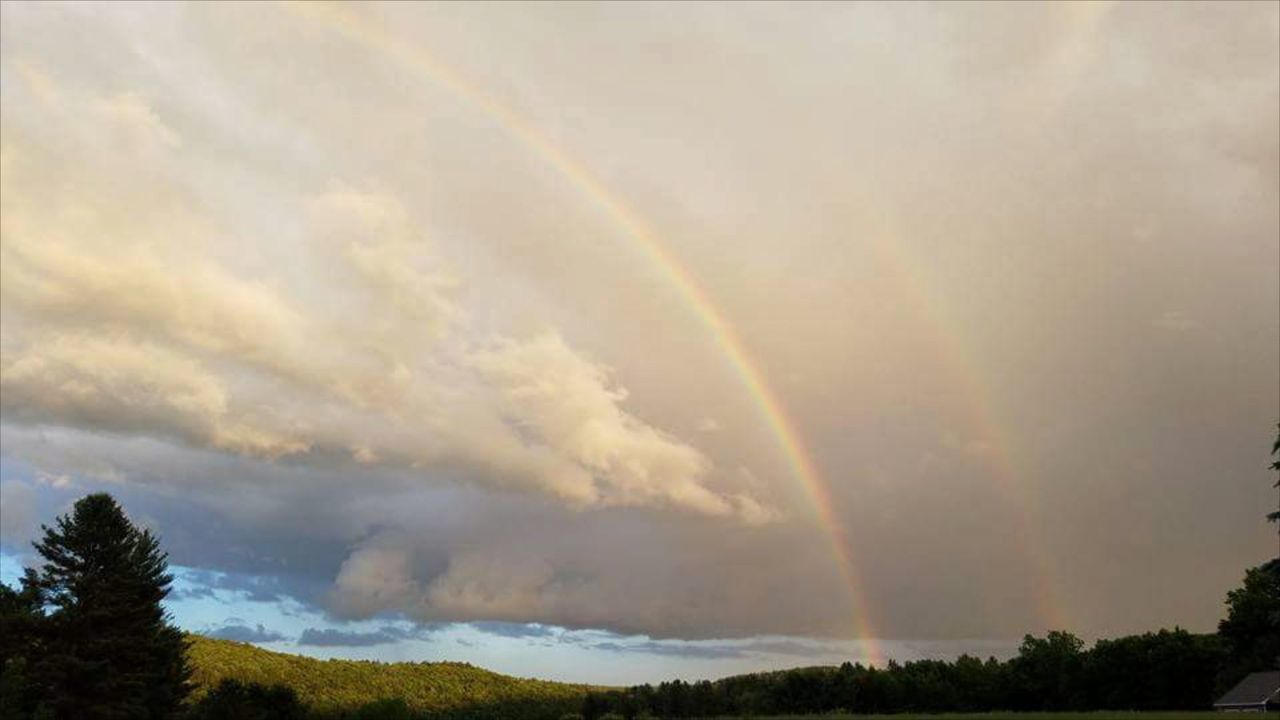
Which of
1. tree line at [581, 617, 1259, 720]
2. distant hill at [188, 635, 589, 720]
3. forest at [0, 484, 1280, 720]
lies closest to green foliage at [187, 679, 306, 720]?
forest at [0, 484, 1280, 720]

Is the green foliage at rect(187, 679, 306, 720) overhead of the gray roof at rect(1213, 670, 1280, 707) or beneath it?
beneath

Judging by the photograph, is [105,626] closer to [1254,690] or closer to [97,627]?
[97,627]

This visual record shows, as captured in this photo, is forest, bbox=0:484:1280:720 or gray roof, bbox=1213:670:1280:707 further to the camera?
gray roof, bbox=1213:670:1280:707

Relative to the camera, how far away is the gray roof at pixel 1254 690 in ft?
348

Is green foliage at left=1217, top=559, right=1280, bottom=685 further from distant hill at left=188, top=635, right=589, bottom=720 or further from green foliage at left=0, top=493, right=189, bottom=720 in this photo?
green foliage at left=0, top=493, right=189, bottom=720

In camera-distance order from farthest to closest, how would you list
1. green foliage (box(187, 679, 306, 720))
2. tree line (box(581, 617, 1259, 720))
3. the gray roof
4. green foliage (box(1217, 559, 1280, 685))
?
1. tree line (box(581, 617, 1259, 720))
2. green foliage (box(1217, 559, 1280, 685))
3. the gray roof
4. green foliage (box(187, 679, 306, 720))

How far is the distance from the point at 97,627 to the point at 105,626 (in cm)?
62

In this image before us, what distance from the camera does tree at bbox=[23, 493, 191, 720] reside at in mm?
90750

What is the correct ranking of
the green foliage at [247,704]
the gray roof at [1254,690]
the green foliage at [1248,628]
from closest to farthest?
1. the green foliage at [247,704]
2. the gray roof at [1254,690]
3. the green foliage at [1248,628]

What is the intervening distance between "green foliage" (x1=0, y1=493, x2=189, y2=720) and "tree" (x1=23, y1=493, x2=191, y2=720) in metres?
0.08

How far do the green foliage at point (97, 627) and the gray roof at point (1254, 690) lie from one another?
9912cm

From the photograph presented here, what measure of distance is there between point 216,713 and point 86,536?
22.0m

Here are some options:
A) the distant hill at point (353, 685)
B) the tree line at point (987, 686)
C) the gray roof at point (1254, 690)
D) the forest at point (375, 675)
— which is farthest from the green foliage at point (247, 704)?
the gray roof at point (1254, 690)

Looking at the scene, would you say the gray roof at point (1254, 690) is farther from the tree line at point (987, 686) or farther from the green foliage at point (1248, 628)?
the tree line at point (987, 686)
